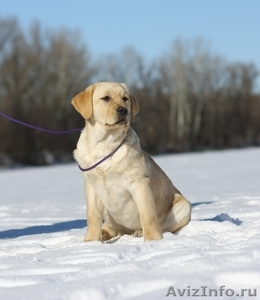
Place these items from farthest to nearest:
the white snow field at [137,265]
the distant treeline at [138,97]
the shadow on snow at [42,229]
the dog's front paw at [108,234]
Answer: the distant treeline at [138,97] < the shadow on snow at [42,229] < the dog's front paw at [108,234] < the white snow field at [137,265]

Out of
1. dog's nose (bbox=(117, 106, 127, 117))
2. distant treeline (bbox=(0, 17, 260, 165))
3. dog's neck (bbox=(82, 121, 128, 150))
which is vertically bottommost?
distant treeline (bbox=(0, 17, 260, 165))

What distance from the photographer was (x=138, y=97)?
5081cm

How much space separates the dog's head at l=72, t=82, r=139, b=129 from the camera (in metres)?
4.55

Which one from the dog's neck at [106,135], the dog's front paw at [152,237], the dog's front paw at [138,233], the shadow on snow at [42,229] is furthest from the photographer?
the shadow on snow at [42,229]

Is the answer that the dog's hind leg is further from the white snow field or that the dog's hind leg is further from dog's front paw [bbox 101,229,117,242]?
dog's front paw [bbox 101,229,117,242]

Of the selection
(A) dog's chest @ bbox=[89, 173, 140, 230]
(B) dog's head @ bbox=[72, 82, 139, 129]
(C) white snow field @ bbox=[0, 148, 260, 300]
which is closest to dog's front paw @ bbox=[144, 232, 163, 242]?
(C) white snow field @ bbox=[0, 148, 260, 300]

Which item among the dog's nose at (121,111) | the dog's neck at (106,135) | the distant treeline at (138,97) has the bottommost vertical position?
the distant treeline at (138,97)

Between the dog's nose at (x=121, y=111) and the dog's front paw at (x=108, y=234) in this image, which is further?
the dog's front paw at (x=108, y=234)

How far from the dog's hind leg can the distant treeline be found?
1060 inches

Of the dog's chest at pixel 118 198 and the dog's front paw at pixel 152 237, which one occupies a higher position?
the dog's chest at pixel 118 198

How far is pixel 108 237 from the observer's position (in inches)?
200

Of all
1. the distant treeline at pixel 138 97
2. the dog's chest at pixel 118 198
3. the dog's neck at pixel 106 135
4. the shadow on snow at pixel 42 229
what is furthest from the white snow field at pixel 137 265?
the distant treeline at pixel 138 97

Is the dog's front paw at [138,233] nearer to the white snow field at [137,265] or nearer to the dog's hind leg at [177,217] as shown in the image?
the white snow field at [137,265]

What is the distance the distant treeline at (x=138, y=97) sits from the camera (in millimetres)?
35562
